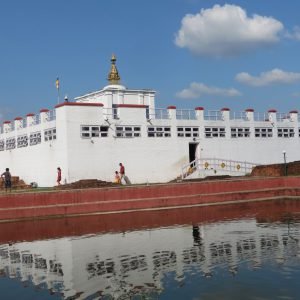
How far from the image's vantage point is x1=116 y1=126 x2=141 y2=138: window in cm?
3450

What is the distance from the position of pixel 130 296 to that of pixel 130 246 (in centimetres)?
607

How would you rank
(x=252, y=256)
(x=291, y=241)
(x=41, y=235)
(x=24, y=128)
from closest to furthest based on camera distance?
1. (x=252, y=256)
2. (x=291, y=241)
3. (x=41, y=235)
4. (x=24, y=128)

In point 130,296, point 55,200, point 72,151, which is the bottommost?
point 130,296

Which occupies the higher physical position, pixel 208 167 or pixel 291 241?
pixel 208 167

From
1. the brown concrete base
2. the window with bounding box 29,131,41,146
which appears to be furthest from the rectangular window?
the window with bounding box 29,131,41,146

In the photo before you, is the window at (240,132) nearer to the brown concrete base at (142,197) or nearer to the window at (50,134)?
the brown concrete base at (142,197)

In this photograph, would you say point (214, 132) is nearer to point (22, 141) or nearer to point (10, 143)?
point (22, 141)

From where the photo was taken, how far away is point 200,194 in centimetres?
3005

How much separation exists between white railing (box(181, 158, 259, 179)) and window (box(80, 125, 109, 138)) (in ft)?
20.7

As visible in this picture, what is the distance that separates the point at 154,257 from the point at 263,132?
27.2m

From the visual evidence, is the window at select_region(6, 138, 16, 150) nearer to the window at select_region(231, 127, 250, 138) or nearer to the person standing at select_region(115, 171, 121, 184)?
the person standing at select_region(115, 171, 121, 184)

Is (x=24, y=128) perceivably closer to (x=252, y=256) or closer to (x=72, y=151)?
(x=72, y=151)

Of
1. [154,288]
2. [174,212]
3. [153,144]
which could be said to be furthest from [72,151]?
[154,288]

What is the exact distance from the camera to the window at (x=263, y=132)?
41094 millimetres
